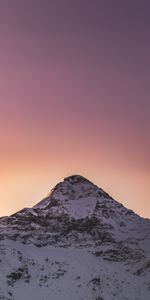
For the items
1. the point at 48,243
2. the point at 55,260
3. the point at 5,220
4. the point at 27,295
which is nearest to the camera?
the point at 27,295

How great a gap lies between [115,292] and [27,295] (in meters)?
22.1

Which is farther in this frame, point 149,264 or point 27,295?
point 149,264

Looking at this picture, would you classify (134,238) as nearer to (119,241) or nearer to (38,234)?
(119,241)

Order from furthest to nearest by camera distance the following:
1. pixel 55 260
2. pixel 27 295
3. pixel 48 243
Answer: pixel 48 243, pixel 55 260, pixel 27 295

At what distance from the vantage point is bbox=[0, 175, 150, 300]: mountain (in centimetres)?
14325

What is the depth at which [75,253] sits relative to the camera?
165m

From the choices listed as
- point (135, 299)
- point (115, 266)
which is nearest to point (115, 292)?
point (135, 299)

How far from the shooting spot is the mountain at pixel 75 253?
470 ft

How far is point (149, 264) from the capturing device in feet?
524

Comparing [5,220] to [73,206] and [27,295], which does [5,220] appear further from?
[27,295]

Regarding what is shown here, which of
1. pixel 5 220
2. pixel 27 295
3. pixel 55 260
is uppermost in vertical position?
pixel 5 220

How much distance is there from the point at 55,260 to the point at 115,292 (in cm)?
2065

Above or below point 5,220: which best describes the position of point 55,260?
below

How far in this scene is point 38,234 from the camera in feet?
578
